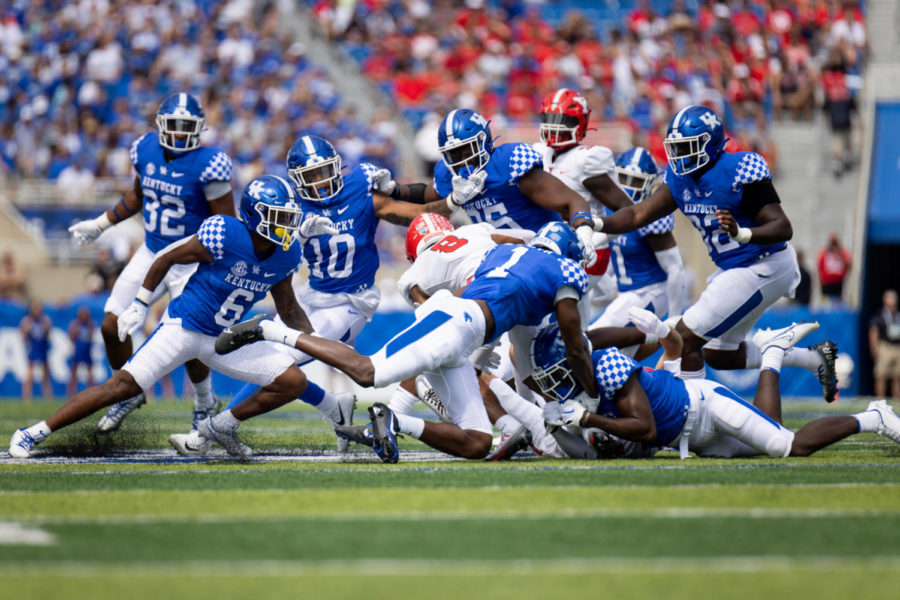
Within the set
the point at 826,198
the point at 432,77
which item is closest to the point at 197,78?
the point at 432,77

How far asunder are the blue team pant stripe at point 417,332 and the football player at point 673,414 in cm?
70

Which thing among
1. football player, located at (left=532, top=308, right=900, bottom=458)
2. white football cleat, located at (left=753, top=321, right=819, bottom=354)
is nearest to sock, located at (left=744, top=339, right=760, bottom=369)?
white football cleat, located at (left=753, top=321, right=819, bottom=354)

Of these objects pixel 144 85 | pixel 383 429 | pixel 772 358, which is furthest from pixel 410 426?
pixel 144 85

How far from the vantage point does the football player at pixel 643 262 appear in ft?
27.7

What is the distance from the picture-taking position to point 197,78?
19469 mm

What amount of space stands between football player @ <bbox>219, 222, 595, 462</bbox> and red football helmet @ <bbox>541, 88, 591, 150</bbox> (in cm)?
193

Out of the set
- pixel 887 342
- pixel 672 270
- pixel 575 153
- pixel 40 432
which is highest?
pixel 575 153

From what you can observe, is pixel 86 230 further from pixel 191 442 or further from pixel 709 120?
pixel 709 120

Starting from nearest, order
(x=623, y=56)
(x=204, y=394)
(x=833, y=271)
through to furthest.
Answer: (x=204, y=394)
(x=833, y=271)
(x=623, y=56)

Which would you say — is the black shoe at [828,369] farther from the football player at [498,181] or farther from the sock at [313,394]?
the sock at [313,394]

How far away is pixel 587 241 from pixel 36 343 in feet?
31.1

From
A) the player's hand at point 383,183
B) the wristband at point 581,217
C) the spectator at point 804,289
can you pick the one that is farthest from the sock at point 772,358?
the spectator at point 804,289

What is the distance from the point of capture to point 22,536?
398 centimetres

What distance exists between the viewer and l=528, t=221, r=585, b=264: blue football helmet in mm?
6168
